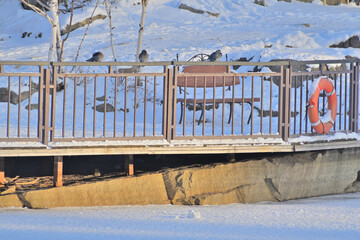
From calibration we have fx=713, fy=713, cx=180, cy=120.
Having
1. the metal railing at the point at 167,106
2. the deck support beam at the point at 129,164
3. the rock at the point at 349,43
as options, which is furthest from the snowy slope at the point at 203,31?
the deck support beam at the point at 129,164

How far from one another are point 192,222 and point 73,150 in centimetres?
165

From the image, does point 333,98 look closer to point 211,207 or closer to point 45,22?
point 211,207

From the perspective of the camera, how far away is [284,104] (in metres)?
8.82

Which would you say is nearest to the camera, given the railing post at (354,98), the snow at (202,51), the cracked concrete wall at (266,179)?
the snow at (202,51)

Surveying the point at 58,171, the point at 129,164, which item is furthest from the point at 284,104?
the point at 58,171

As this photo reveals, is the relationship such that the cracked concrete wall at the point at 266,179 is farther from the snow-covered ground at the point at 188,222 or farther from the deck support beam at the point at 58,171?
the deck support beam at the point at 58,171

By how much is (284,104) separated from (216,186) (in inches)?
51.9

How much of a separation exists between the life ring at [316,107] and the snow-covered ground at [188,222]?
0.99 m

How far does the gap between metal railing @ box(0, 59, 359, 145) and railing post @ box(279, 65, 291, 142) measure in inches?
0.5

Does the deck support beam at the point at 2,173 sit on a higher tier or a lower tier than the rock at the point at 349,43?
lower

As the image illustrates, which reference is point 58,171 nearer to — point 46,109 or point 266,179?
point 46,109

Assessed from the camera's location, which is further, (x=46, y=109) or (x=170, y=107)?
(x=170, y=107)

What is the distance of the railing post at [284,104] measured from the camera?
8.73 m

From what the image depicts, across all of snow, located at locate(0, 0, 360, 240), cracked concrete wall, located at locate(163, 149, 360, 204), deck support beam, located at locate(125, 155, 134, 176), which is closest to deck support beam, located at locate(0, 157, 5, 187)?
snow, located at locate(0, 0, 360, 240)
